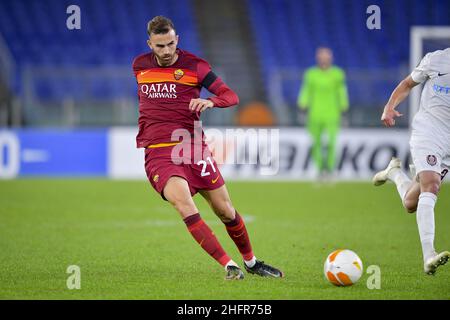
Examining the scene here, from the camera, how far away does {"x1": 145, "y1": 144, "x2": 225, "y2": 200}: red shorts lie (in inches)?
263

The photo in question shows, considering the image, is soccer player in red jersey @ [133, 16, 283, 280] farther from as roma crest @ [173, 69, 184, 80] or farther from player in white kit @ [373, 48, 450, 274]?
player in white kit @ [373, 48, 450, 274]

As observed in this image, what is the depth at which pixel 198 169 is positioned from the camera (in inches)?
266

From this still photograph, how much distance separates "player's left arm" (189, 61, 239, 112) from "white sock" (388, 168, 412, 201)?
6.07 feet

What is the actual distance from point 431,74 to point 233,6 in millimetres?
18207

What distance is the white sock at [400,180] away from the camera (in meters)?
7.64

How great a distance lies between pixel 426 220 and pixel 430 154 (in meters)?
0.52

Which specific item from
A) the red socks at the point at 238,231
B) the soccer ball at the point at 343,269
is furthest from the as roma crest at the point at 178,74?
the soccer ball at the point at 343,269

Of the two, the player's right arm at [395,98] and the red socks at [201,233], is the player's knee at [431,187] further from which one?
the red socks at [201,233]

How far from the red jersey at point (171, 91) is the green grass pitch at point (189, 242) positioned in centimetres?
116

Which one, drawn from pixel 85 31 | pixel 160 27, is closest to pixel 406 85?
pixel 160 27

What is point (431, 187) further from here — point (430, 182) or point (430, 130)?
point (430, 130)
